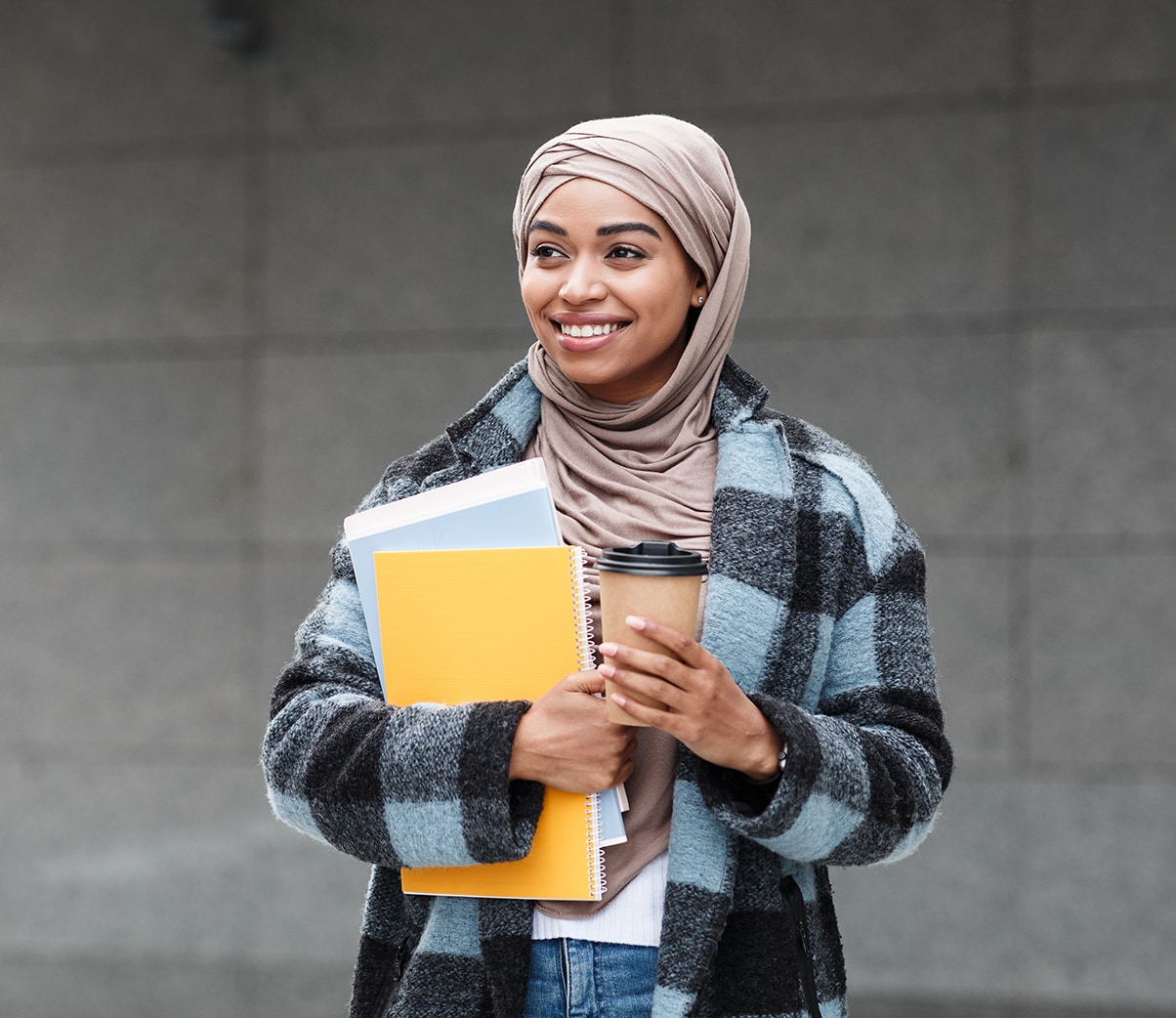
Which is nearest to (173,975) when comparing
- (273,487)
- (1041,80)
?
(273,487)

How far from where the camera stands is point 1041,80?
14.4 feet

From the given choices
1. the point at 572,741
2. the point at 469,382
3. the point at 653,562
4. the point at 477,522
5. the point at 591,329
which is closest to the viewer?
the point at 653,562

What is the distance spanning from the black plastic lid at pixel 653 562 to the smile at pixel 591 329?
0.40 meters

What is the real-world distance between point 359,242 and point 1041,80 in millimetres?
2360

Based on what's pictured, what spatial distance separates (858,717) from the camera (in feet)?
5.31

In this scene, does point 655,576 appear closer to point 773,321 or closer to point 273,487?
point 773,321

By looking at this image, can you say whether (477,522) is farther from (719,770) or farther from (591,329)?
(719,770)

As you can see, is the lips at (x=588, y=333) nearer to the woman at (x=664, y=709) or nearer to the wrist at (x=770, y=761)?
the woman at (x=664, y=709)

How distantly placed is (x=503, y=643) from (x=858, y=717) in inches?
17.3

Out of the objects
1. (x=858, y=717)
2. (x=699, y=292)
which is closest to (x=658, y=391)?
(x=699, y=292)

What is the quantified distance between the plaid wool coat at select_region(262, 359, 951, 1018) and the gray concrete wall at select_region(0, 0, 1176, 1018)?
113 inches

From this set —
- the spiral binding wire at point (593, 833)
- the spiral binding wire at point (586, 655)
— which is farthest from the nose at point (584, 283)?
the spiral binding wire at point (593, 833)

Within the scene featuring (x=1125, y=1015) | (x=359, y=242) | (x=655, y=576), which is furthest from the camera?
(x=359, y=242)

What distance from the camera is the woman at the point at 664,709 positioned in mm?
1473
